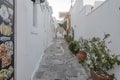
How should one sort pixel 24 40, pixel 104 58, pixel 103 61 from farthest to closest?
pixel 103 61 → pixel 104 58 → pixel 24 40

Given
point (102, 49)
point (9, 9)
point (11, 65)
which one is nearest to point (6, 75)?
point (11, 65)

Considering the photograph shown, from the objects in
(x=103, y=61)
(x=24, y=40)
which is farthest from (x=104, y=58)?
(x=24, y=40)

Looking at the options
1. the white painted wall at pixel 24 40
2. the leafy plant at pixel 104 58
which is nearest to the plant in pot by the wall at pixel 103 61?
the leafy plant at pixel 104 58

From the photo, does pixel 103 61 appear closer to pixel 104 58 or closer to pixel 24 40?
pixel 104 58

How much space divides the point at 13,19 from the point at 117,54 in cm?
215

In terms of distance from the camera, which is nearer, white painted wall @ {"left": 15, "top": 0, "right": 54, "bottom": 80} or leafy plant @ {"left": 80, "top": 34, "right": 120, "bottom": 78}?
white painted wall @ {"left": 15, "top": 0, "right": 54, "bottom": 80}

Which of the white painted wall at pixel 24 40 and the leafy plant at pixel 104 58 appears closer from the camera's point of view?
the white painted wall at pixel 24 40

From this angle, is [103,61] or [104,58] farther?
[103,61]

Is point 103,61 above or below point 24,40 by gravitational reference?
below

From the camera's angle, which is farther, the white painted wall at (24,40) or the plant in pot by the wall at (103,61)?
the plant in pot by the wall at (103,61)

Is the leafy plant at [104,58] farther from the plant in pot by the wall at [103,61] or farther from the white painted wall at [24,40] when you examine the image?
the white painted wall at [24,40]

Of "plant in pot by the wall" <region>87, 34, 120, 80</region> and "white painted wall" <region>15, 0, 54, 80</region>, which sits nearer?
"white painted wall" <region>15, 0, 54, 80</region>

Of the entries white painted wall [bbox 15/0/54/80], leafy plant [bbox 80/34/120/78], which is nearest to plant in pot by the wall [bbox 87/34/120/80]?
leafy plant [bbox 80/34/120/78]

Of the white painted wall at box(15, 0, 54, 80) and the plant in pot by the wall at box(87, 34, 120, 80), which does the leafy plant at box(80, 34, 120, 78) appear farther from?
the white painted wall at box(15, 0, 54, 80)
